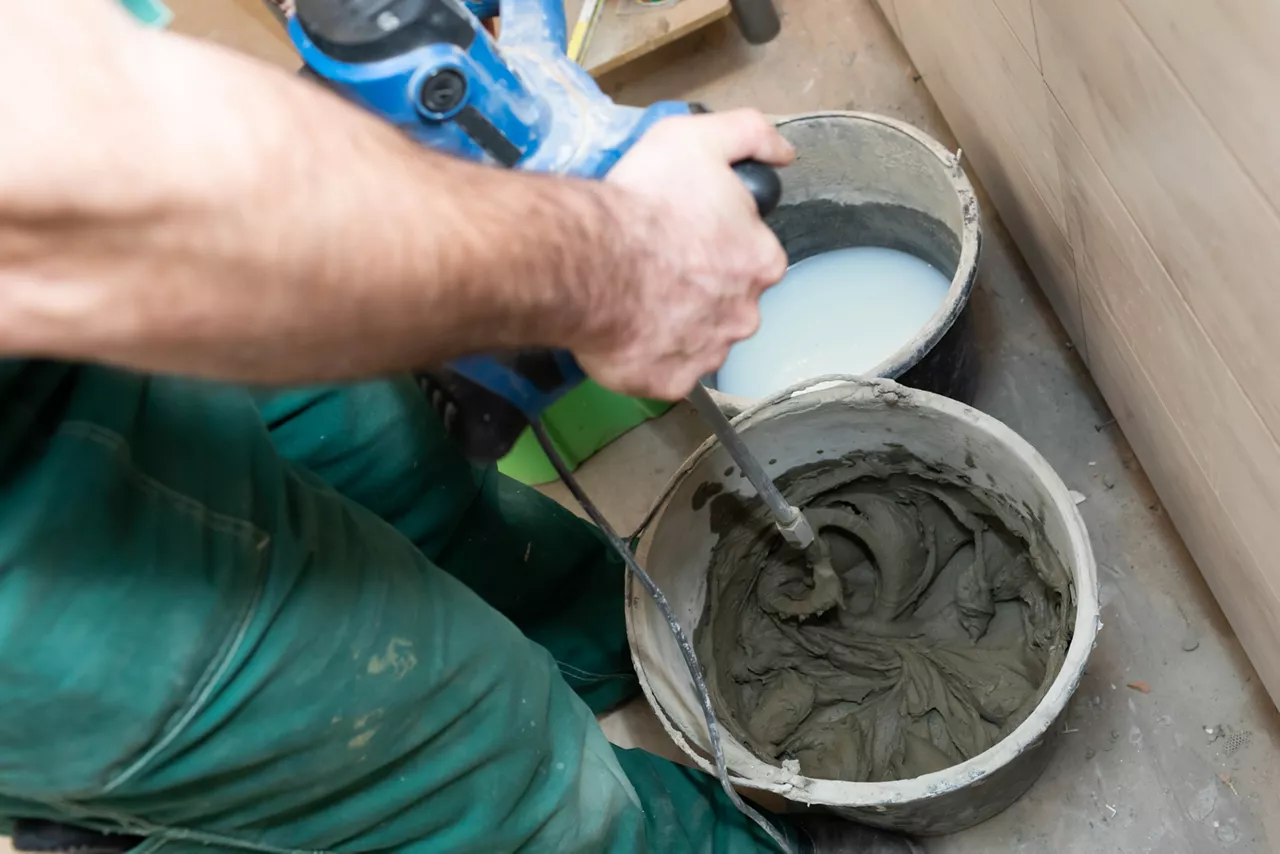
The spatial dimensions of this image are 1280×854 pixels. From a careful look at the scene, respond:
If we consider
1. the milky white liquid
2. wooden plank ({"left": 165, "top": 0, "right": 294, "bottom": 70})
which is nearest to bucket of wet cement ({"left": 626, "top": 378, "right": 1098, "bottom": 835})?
the milky white liquid

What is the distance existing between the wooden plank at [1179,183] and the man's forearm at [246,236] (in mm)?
482

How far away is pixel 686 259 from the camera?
0.66m

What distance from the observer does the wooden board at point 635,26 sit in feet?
5.65

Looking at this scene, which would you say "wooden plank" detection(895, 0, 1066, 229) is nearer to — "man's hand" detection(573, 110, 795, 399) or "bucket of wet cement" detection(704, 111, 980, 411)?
"bucket of wet cement" detection(704, 111, 980, 411)

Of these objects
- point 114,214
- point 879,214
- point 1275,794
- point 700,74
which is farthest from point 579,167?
point 700,74

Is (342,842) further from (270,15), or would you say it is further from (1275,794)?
(270,15)

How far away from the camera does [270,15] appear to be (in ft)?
6.06

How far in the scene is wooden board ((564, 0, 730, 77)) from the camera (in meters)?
1.72

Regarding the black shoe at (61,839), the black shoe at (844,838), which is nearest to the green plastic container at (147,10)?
the black shoe at (61,839)

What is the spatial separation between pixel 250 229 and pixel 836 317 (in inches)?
46.9

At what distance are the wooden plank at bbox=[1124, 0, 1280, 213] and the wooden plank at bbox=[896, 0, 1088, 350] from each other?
18.2 inches

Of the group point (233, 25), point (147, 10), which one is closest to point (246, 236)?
point (147, 10)

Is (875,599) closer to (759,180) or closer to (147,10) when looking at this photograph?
(759,180)

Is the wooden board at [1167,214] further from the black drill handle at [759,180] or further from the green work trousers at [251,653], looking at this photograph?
the green work trousers at [251,653]
